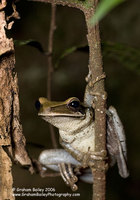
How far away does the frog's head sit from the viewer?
6.57ft

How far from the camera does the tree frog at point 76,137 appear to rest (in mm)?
2029

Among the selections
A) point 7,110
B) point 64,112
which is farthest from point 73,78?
point 7,110

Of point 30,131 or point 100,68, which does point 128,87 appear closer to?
point 30,131

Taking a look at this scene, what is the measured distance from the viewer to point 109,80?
484 centimetres

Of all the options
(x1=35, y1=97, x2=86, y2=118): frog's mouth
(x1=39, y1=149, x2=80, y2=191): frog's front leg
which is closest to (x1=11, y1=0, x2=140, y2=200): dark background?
(x1=39, y1=149, x2=80, y2=191): frog's front leg

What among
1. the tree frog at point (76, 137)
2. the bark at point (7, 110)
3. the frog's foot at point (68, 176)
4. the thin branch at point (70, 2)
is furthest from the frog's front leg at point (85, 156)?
the thin branch at point (70, 2)

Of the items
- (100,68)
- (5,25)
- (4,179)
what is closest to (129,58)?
(100,68)

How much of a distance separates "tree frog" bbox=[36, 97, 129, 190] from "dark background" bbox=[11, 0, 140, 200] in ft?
7.40

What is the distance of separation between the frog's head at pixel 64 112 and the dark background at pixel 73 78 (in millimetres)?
2628

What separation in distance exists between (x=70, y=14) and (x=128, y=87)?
160cm

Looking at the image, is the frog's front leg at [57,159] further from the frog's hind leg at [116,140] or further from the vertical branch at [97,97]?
the vertical branch at [97,97]

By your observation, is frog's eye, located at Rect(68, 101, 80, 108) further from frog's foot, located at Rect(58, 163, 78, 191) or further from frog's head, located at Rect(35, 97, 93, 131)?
frog's foot, located at Rect(58, 163, 78, 191)

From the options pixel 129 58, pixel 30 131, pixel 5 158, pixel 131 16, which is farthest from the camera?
pixel 30 131

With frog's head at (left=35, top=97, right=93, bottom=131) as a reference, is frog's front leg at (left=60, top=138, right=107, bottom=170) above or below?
below
